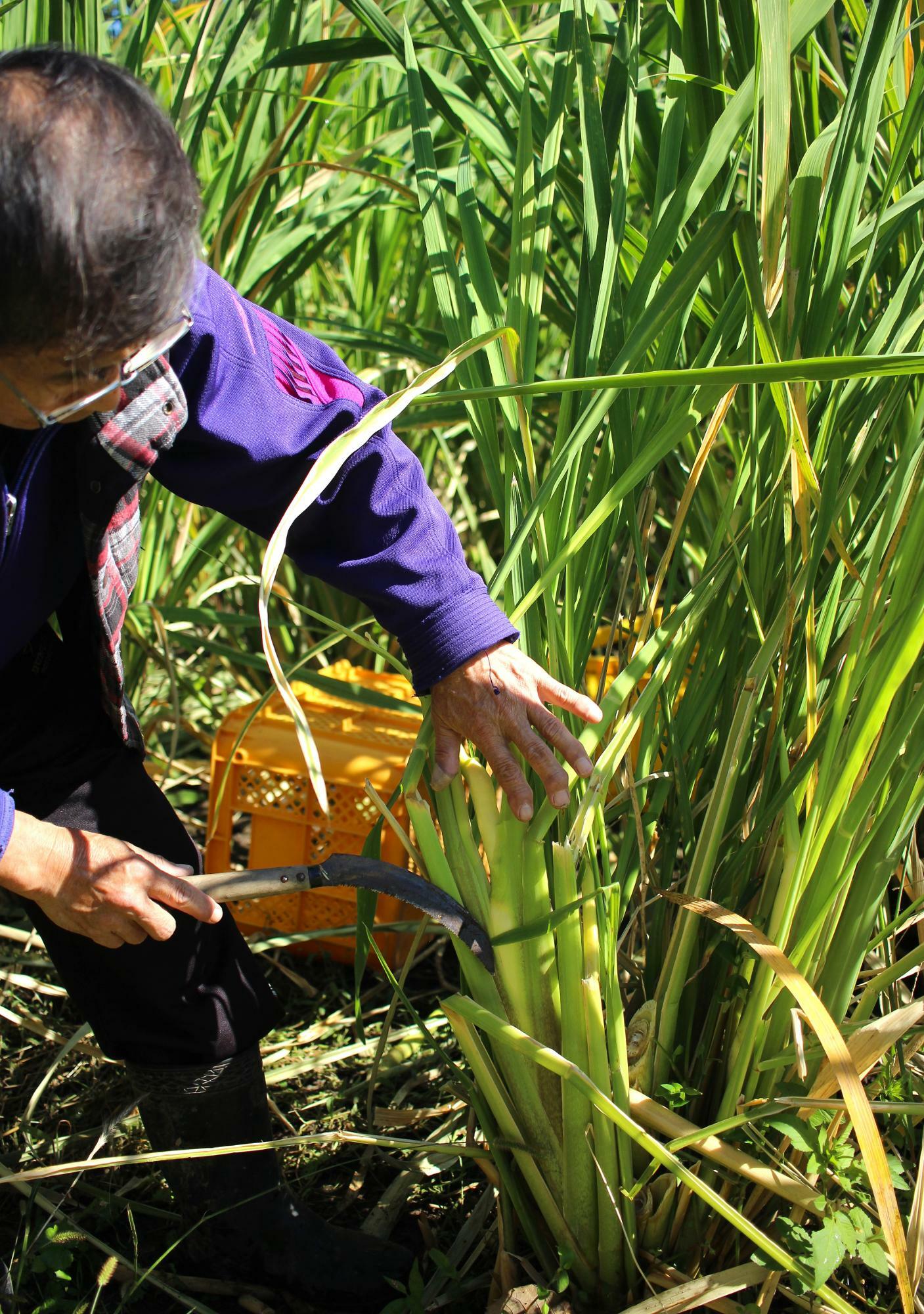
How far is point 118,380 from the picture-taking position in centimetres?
75

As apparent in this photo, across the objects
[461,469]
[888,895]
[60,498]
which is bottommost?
[888,895]

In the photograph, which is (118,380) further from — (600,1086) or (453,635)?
(600,1086)

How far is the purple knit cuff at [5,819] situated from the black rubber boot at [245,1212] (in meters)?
0.34

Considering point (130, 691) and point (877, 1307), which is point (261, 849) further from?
point (877, 1307)

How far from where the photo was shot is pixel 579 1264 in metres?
0.94

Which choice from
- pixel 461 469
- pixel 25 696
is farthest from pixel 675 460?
pixel 461 469

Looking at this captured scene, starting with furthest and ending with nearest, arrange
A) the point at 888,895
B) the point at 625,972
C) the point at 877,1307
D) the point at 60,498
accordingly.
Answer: the point at 888,895 → the point at 625,972 → the point at 60,498 → the point at 877,1307

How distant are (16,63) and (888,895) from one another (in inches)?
49.0

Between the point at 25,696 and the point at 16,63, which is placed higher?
the point at 16,63

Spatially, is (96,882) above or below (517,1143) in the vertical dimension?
above

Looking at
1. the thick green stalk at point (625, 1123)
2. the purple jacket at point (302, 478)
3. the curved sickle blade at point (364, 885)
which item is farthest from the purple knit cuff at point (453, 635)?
the thick green stalk at point (625, 1123)

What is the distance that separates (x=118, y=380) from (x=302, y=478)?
0.88ft

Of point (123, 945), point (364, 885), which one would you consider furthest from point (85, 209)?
point (123, 945)

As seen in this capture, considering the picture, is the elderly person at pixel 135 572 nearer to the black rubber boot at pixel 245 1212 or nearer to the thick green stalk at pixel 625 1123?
the black rubber boot at pixel 245 1212
